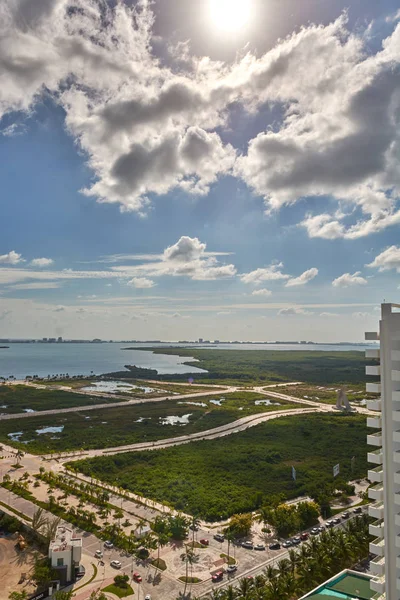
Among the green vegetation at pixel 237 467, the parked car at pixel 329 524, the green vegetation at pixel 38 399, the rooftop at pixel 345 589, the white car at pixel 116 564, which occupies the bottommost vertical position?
the green vegetation at pixel 38 399

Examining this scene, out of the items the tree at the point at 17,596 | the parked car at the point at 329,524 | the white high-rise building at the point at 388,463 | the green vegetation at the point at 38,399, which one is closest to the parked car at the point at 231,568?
the parked car at the point at 329,524

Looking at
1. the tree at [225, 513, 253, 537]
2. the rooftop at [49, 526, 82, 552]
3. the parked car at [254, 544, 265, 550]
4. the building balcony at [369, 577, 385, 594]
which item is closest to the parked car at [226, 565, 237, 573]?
Result: the parked car at [254, 544, 265, 550]

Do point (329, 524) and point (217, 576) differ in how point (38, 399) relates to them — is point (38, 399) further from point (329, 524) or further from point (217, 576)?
point (217, 576)

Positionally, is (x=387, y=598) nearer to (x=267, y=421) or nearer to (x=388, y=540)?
(x=388, y=540)

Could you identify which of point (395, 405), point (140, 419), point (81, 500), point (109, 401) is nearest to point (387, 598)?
point (395, 405)

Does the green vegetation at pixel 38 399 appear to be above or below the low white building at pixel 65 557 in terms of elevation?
below

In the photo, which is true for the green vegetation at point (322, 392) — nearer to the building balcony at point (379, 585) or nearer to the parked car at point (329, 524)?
the parked car at point (329, 524)
